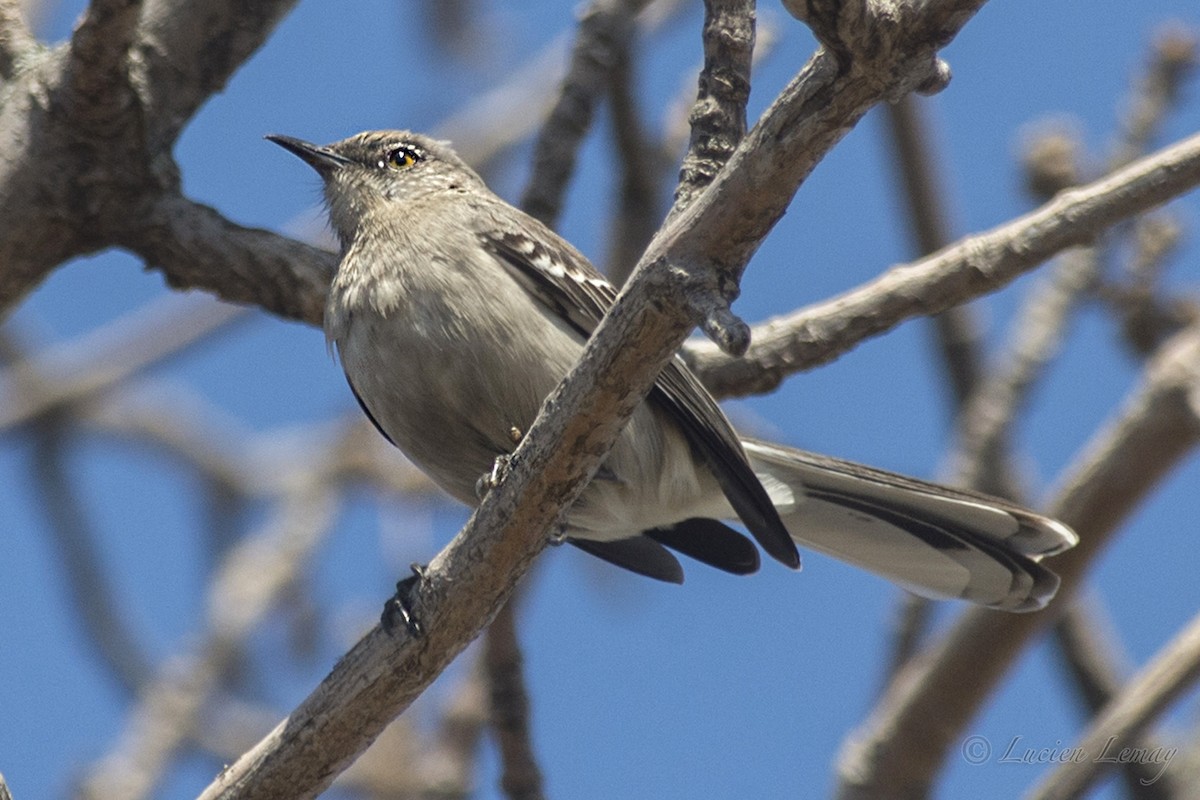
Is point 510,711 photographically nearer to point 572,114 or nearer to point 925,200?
point 572,114

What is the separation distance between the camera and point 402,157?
18.3 ft

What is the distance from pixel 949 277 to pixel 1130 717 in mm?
1633

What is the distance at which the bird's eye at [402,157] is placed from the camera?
5562 millimetres

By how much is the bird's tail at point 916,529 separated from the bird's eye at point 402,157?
68.6 inches

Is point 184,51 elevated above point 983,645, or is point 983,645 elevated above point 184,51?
point 184,51

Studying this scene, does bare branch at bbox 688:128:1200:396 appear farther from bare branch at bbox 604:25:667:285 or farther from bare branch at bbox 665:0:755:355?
bare branch at bbox 604:25:667:285

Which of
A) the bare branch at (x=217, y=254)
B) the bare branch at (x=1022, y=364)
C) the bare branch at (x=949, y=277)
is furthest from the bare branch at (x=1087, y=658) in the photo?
the bare branch at (x=217, y=254)

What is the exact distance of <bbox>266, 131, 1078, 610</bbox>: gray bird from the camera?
4.41 meters

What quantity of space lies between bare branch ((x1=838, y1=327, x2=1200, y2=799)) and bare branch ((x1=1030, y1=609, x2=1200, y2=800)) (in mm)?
450

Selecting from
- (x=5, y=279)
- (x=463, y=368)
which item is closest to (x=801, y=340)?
(x=463, y=368)

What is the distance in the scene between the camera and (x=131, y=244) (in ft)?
15.0

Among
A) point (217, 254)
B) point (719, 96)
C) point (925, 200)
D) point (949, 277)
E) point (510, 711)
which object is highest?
point (719, 96)

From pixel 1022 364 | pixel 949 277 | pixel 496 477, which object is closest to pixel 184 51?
pixel 496 477

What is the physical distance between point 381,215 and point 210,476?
4214 millimetres
